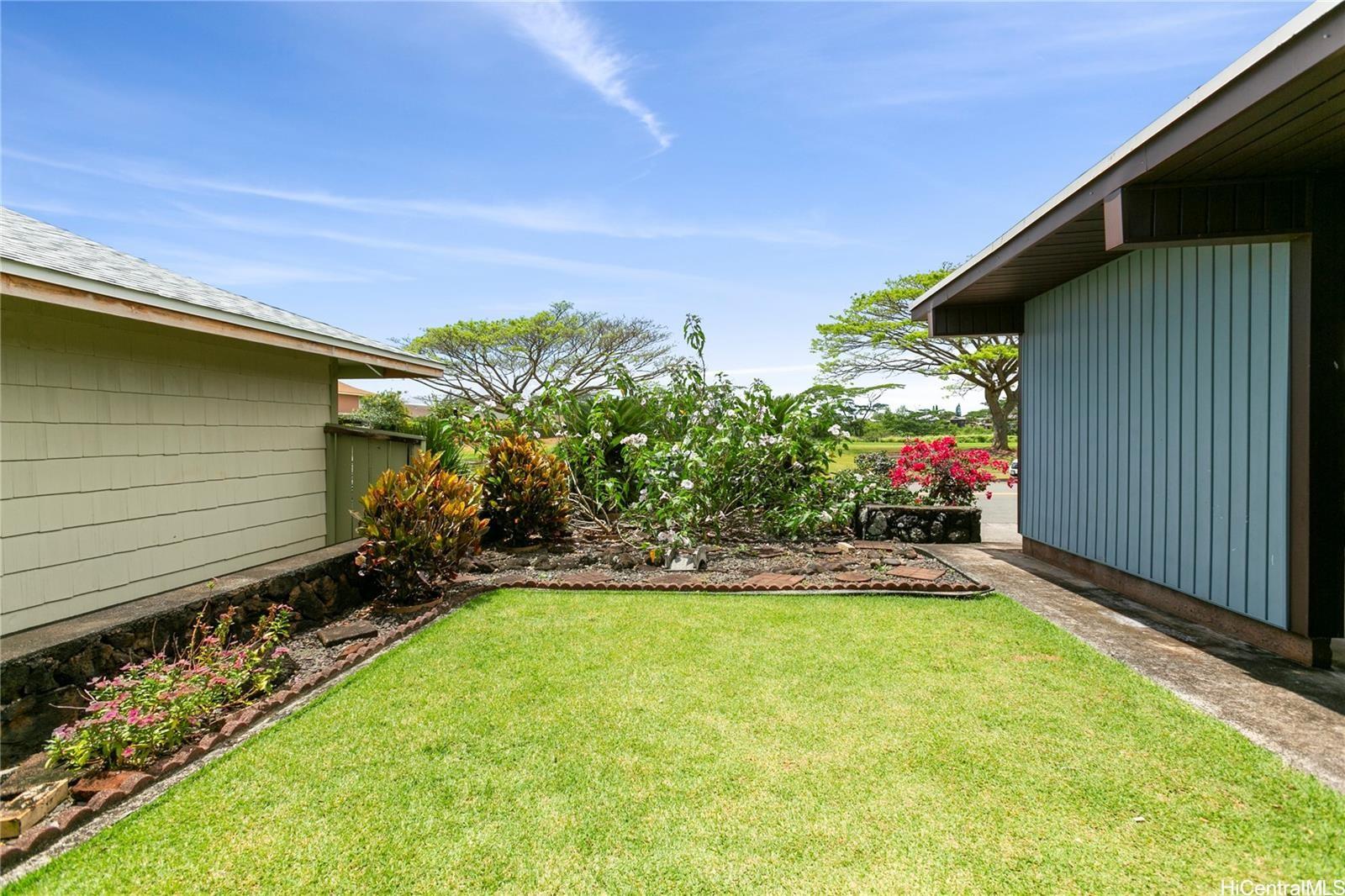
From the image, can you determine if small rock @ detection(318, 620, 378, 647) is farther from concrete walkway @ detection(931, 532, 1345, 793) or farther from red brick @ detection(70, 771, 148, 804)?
concrete walkway @ detection(931, 532, 1345, 793)

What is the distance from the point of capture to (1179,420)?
4.21 meters

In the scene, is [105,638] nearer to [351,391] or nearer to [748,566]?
[748,566]

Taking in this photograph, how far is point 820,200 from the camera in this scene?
1304 cm

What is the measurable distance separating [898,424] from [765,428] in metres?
33.3

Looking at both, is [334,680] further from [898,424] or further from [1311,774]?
[898,424]

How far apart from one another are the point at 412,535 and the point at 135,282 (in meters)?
2.16

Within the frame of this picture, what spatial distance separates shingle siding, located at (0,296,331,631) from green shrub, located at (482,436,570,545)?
1.84 metres

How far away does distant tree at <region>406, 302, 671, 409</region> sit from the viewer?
27797mm

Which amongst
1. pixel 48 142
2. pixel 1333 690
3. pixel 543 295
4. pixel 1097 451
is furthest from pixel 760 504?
pixel 543 295

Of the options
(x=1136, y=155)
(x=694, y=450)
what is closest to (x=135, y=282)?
(x=694, y=450)

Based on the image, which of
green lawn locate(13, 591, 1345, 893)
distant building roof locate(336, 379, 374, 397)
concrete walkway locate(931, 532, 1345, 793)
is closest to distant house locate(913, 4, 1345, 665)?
concrete walkway locate(931, 532, 1345, 793)

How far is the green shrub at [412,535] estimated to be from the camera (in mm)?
4641

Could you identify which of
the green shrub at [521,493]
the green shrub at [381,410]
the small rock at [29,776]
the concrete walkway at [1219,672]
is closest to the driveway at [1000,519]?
the concrete walkway at [1219,672]

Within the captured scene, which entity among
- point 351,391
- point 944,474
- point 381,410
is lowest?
point 944,474
